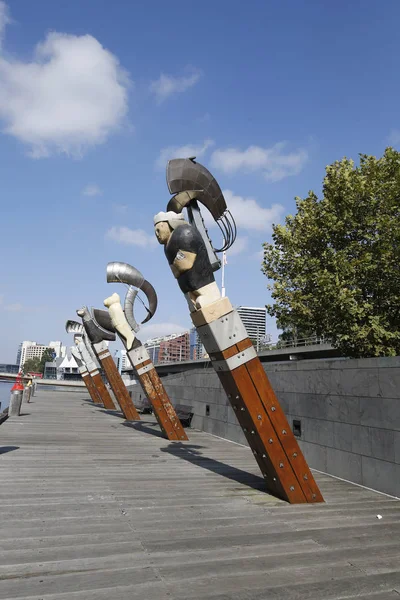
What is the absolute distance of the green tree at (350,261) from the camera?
47.3 ft

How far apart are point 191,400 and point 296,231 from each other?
8.36 metres

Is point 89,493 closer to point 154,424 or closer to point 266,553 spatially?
point 266,553

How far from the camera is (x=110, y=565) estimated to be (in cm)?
413

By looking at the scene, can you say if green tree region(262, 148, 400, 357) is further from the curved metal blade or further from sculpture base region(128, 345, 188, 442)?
the curved metal blade

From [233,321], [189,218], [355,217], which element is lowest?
[233,321]

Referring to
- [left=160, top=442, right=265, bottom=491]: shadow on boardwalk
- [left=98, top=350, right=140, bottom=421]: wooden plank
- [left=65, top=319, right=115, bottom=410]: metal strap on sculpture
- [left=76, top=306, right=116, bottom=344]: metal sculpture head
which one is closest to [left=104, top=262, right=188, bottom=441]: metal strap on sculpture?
[left=160, top=442, right=265, bottom=491]: shadow on boardwalk

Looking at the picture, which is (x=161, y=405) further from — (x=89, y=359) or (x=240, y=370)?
(x=89, y=359)

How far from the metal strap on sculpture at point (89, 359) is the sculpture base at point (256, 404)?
19793mm

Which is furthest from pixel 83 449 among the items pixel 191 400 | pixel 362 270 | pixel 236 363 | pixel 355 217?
pixel 355 217

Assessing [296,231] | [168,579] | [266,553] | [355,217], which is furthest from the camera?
[296,231]

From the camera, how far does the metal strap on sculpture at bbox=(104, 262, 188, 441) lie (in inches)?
521

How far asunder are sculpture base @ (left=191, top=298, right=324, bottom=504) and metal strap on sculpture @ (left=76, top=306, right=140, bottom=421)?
13.2m

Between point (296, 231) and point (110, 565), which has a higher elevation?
point (296, 231)

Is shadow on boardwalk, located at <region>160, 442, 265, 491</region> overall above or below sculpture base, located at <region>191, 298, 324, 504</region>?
below
